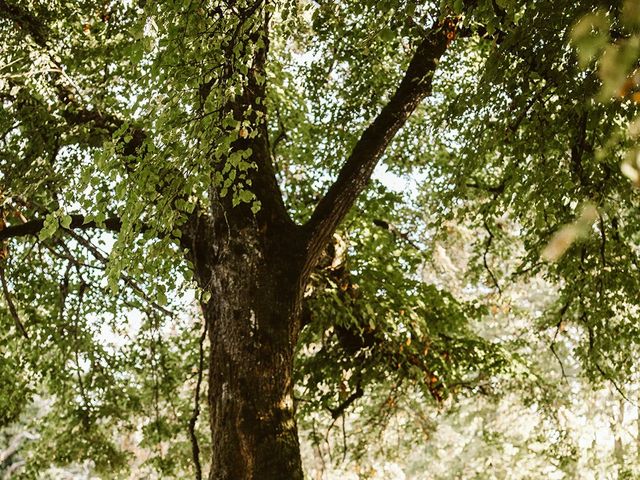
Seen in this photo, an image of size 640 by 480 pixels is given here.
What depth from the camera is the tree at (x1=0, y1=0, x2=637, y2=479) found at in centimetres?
346

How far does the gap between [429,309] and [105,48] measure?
5.02 metres

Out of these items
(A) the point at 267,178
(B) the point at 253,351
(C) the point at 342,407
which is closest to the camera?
(B) the point at 253,351

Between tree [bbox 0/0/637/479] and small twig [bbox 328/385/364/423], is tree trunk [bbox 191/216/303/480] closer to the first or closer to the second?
tree [bbox 0/0/637/479]

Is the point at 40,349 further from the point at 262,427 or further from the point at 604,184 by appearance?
the point at 604,184

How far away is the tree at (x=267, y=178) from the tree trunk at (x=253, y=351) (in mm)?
15

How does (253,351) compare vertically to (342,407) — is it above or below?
below

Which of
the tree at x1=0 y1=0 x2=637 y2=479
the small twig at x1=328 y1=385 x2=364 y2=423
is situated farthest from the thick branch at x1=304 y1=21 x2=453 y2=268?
the small twig at x1=328 y1=385 x2=364 y2=423

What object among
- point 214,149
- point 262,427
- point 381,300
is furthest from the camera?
point 381,300

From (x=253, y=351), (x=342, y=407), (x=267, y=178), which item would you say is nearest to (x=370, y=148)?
(x=267, y=178)

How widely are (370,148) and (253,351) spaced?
204 cm

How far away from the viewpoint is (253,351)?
430 centimetres

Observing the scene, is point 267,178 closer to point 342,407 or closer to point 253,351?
point 253,351

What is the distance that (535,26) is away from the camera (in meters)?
3.12

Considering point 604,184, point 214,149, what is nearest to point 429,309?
point 604,184
